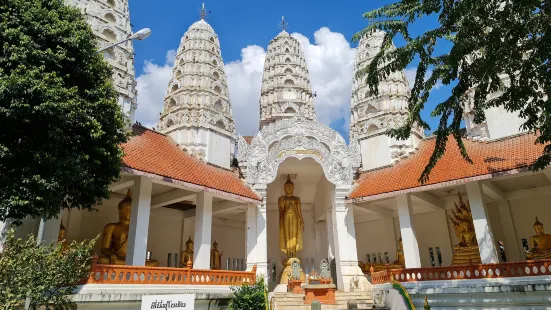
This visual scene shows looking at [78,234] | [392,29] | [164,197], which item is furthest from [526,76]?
[78,234]

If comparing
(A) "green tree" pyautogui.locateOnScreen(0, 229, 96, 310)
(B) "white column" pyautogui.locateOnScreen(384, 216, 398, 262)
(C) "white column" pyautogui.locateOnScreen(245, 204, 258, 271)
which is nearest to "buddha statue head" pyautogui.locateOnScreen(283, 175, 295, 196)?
(C) "white column" pyautogui.locateOnScreen(245, 204, 258, 271)

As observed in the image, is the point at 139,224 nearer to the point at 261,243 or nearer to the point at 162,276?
the point at 162,276

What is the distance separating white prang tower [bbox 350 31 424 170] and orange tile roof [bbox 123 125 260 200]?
677 cm

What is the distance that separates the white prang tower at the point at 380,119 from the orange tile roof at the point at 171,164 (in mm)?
6767

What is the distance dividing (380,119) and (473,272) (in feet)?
33.3

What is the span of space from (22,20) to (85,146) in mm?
2814

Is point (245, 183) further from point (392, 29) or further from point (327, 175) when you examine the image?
point (392, 29)

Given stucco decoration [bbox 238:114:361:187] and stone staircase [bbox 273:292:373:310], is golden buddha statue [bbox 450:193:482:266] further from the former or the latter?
stucco decoration [bbox 238:114:361:187]

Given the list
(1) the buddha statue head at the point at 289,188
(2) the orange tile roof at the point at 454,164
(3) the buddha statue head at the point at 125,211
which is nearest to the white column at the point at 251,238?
(1) the buddha statue head at the point at 289,188

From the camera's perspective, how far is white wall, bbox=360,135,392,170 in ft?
63.5

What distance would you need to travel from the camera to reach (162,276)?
10.9 meters

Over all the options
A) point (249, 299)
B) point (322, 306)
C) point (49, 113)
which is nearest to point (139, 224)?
point (249, 299)

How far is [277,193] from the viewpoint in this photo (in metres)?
20.8

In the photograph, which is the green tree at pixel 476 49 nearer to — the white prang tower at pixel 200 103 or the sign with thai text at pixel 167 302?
the sign with thai text at pixel 167 302
